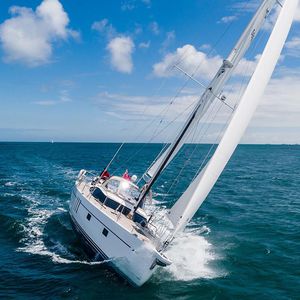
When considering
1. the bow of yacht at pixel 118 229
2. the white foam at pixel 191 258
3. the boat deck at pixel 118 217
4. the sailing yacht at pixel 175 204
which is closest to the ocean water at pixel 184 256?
the white foam at pixel 191 258

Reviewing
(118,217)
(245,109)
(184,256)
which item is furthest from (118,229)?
(245,109)

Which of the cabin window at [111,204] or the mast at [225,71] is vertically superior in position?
the mast at [225,71]

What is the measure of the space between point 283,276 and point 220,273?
279 cm

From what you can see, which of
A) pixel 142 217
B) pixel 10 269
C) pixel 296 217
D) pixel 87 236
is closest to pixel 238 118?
pixel 142 217

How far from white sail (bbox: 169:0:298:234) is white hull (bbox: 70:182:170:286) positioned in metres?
1.89

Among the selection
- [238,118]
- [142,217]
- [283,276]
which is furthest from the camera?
[142,217]

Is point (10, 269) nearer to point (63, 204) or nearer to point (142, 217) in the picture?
point (142, 217)

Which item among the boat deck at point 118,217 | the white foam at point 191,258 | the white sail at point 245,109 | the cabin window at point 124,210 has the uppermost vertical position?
the white sail at point 245,109

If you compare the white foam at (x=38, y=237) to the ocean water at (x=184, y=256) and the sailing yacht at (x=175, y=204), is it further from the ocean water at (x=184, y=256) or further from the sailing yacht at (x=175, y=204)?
the sailing yacht at (x=175, y=204)

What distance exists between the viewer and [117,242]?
1517 cm

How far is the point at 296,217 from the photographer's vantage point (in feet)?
80.7

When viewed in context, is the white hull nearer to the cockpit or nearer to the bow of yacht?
the bow of yacht

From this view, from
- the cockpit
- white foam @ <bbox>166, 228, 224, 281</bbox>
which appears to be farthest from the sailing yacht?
white foam @ <bbox>166, 228, 224, 281</bbox>

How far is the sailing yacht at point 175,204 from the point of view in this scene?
1272 cm
